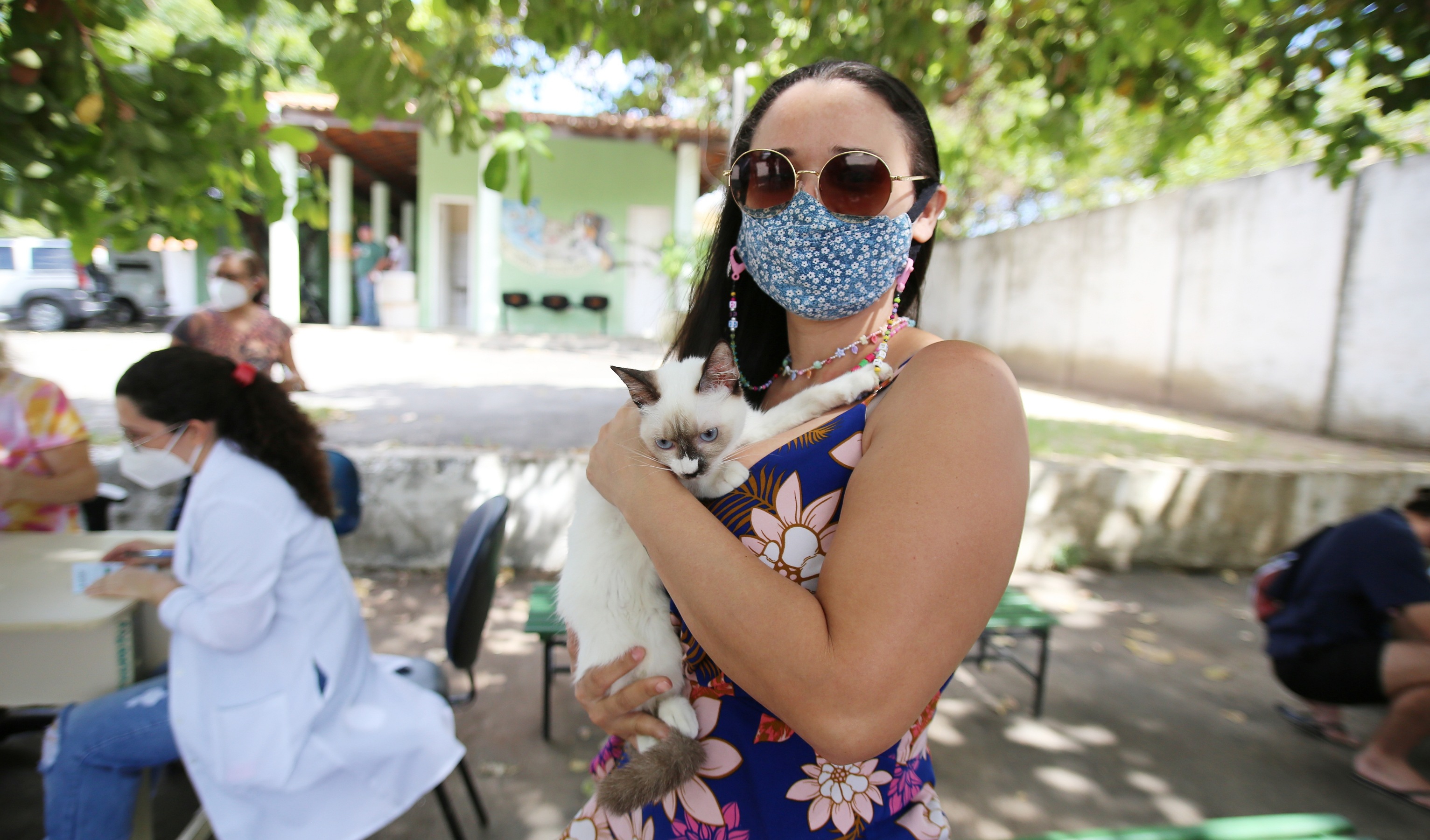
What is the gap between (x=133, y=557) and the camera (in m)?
2.58

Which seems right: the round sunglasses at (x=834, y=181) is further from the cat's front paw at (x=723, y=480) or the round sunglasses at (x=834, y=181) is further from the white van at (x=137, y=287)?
the white van at (x=137, y=287)

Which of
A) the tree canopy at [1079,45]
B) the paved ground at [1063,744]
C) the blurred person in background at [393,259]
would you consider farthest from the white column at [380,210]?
the tree canopy at [1079,45]

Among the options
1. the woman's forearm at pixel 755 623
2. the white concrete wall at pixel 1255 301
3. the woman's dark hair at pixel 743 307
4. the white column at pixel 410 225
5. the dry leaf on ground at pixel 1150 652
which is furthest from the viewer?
the white column at pixel 410 225

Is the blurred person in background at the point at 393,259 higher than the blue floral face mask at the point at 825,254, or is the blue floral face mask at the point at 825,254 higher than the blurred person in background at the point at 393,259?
the blurred person in background at the point at 393,259

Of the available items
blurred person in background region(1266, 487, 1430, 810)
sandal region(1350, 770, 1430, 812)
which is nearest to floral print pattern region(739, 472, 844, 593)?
blurred person in background region(1266, 487, 1430, 810)

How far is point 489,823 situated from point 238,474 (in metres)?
1.77

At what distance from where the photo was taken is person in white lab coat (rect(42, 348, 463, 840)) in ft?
6.95

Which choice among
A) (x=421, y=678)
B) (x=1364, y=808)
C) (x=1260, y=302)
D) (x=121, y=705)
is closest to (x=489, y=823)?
(x=421, y=678)

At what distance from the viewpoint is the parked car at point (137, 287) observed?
55.8 ft

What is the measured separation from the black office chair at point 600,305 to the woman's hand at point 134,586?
13.6 meters

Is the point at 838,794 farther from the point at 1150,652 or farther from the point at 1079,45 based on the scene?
the point at 1079,45

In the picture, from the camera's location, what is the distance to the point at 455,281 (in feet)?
59.5

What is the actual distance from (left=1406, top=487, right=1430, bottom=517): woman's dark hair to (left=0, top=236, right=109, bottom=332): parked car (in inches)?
884

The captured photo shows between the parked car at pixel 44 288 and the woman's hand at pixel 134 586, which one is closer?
the woman's hand at pixel 134 586
